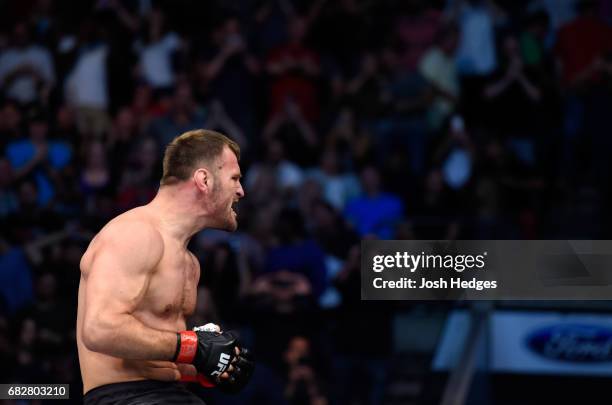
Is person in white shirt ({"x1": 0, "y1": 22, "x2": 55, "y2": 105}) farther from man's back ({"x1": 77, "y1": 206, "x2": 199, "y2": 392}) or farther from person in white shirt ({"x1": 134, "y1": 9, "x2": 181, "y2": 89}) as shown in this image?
man's back ({"x1": 77, "y1": 206, "x2": 199, "y2": 392})

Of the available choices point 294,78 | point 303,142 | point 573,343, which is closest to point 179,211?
point 573,343

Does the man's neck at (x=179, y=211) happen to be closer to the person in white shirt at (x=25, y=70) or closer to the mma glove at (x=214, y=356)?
the mma glove at (x=214, y=356)

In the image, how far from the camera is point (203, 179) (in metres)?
4.48

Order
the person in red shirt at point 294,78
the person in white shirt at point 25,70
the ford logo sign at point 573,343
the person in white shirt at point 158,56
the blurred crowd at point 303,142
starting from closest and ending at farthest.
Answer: the ford logo sign at point 573,343, the blurred crowd at point 303,142, the person in red shirt at point 294,78, the person in white shirt at point 25,70, the person in white shirt at point 158,56

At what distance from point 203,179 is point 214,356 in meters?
0.73

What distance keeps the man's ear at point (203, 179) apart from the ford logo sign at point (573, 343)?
210 inches

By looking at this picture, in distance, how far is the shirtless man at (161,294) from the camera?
4070mm

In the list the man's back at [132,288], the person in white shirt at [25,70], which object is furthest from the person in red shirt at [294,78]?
the man's back at [132,288]

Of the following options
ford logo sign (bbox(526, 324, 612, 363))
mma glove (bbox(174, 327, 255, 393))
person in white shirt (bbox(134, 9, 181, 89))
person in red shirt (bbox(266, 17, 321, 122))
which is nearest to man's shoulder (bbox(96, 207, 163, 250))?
mma glove (bbox(174, 327, 255, 393))

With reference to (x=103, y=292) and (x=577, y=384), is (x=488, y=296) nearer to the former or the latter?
(x=103, y=292)

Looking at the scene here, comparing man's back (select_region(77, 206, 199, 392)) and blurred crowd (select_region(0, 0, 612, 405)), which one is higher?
blurred crowd (select_region(0, 0, 612, 405))

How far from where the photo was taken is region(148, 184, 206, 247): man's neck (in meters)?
4.46

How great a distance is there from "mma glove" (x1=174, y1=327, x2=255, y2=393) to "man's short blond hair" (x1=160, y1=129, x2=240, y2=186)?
64 centimetres

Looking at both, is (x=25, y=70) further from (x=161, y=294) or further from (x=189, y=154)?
(x=161, y=294)
